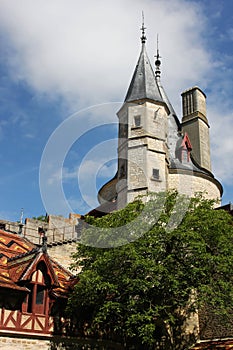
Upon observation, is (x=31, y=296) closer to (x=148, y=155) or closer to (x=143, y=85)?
(x=148, y=155)

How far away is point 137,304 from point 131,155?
44.4 ft

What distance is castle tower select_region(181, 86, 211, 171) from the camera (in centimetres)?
3397

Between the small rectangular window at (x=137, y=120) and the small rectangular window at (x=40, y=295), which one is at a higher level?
the small rectangular window at (x=137, y=120)

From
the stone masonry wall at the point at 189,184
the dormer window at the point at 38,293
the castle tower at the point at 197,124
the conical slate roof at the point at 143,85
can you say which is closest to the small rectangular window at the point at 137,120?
the conical slate roof at the point at 143,85

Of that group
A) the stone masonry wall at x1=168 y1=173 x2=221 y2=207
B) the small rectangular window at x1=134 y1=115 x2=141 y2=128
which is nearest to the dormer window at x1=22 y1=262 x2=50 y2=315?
the stone masonry wall at x1=168 y1=173 x2=221 y2=207

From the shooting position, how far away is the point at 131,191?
1048 inches

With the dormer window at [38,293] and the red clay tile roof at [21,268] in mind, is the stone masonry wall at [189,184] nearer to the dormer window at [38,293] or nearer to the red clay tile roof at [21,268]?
the red clay tile roof at [21,268]

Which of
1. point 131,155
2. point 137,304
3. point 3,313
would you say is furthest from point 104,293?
point 131,155

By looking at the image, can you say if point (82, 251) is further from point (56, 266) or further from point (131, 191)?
point (131, 191)

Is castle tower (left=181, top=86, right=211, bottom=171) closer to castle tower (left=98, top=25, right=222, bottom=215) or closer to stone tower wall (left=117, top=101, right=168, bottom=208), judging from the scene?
castle tower (left=98, top=25, right=222, bottom=215)

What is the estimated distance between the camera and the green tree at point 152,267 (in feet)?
50.6

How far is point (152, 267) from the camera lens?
15.5 meters

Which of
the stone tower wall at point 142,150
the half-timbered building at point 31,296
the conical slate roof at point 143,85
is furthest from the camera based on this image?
the conical slate roof at point 143,85

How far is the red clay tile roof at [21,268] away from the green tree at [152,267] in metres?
1.11
